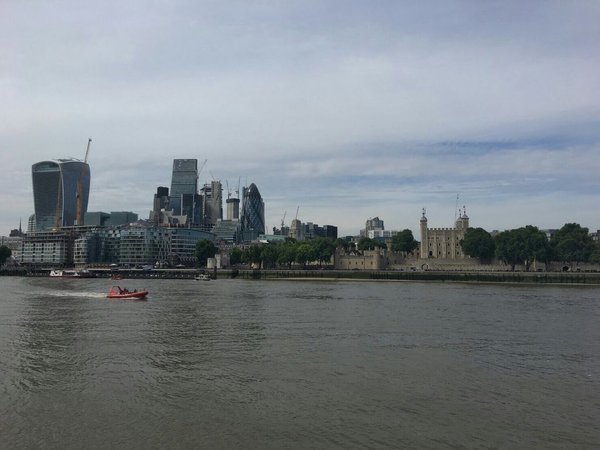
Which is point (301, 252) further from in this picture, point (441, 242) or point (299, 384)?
point (299, 384)

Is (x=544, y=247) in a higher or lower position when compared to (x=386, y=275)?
higher

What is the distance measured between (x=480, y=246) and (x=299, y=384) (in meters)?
149

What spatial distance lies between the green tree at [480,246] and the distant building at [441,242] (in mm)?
21161

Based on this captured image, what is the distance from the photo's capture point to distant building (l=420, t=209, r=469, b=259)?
18825 cm

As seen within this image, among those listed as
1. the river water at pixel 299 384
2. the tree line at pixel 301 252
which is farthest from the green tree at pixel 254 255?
the river water at pixel 299 384

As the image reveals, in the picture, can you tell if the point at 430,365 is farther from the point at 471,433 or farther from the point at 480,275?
the point at 480,275

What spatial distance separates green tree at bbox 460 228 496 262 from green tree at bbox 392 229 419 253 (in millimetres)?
26981

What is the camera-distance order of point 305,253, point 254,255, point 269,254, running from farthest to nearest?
point 254,255 → point 269,254 → point 305,253

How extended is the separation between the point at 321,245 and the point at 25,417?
517 ft

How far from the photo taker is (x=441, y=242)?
622ft

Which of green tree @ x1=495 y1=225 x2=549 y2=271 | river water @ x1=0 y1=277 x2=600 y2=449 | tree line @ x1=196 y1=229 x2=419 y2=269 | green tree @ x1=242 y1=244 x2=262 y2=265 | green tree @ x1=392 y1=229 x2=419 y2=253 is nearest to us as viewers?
river water @ x1=0 y1=277 x2=600 y2=449

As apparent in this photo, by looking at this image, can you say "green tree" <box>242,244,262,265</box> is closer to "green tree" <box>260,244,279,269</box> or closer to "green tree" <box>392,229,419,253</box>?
"green tree" <box>260,244,279,269</box>

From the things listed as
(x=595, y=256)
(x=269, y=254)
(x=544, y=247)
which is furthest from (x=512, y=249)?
(x=269, y=254)

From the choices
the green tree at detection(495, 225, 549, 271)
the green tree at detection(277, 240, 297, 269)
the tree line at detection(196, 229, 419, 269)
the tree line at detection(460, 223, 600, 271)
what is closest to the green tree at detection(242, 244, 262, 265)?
the tree line at detection(196, 229, 419, 269)
